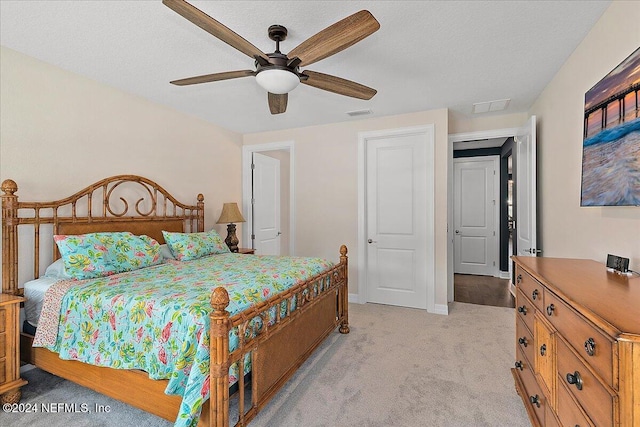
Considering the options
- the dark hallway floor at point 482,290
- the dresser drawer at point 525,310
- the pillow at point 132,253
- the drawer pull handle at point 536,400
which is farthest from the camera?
the dark hallway floor at point 482,290

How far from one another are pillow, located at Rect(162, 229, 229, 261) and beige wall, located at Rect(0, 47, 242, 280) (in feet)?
2.39

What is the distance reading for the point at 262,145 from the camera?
4.83m

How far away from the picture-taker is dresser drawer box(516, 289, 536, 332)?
5.69ft

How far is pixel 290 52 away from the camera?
1.79 meters

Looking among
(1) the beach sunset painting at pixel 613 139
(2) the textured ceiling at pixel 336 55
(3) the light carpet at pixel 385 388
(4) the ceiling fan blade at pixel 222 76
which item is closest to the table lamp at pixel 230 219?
(2) the textured ceiling at pixel 336 55

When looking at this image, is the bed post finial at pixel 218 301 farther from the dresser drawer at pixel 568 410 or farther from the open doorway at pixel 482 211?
the open doorway at pixel 482 211

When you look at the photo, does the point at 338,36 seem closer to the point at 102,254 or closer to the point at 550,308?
the point at 550,308

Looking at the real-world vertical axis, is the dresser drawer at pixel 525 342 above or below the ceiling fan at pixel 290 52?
below

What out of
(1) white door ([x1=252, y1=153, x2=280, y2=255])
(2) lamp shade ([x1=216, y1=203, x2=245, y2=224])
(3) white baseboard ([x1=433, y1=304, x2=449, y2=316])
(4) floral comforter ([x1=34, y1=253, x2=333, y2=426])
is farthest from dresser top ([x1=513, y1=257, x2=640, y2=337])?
(1) white door ([x1=252, y1=153, x2=280, y2=255])

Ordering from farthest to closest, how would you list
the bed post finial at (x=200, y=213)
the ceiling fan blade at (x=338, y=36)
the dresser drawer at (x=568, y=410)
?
the bed post finial at (x=200, y=213) → the ceiling fan blade at (x=338, y=36) → the dresser drawer at (x=568, y=410)

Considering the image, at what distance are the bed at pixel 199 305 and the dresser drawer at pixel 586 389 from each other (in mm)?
1396

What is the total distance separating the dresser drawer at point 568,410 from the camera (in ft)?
3.57

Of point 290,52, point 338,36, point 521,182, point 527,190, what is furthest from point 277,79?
point 521,182

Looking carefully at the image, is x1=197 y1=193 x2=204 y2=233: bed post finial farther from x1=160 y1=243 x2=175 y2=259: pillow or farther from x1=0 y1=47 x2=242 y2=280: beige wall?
x1=160 y1=243 x2=175 y2=259: pillow
